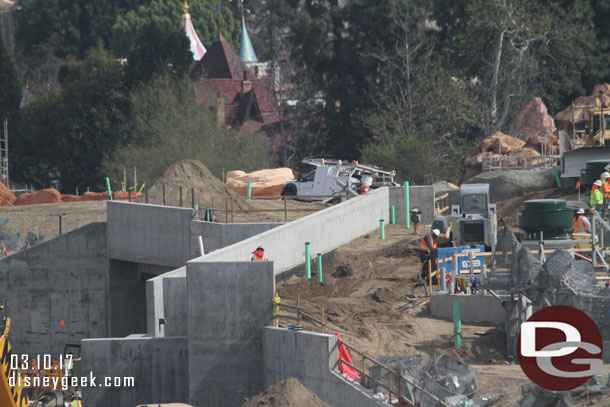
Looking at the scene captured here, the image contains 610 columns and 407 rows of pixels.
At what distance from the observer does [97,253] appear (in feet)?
139

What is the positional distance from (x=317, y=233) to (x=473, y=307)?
10074 mm

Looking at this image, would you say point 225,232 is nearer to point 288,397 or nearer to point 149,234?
point 149,234

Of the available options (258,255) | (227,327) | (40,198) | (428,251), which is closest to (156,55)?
(40,198)

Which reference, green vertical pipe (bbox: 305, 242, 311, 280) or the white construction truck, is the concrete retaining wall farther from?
the white construction truck

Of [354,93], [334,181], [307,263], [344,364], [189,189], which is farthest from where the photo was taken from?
[354,93]

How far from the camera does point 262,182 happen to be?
54375 millimetres

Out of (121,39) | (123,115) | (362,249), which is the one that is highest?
(121,39)

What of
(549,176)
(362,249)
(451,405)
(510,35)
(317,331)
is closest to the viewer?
(451,405)

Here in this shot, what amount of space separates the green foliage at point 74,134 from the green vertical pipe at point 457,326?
49.1 meters

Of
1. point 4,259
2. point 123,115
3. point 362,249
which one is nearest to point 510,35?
point 123,115

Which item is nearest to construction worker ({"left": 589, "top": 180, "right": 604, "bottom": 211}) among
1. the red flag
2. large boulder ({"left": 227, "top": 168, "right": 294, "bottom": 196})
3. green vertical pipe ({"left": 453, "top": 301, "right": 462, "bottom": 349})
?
green vertical pipe ({"left": 453, "top": 301, "right": 462, "bottom": 349})

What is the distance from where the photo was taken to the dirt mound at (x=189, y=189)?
147 feet

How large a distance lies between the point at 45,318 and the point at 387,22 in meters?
34.9

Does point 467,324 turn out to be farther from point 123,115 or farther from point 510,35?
point 123,115
